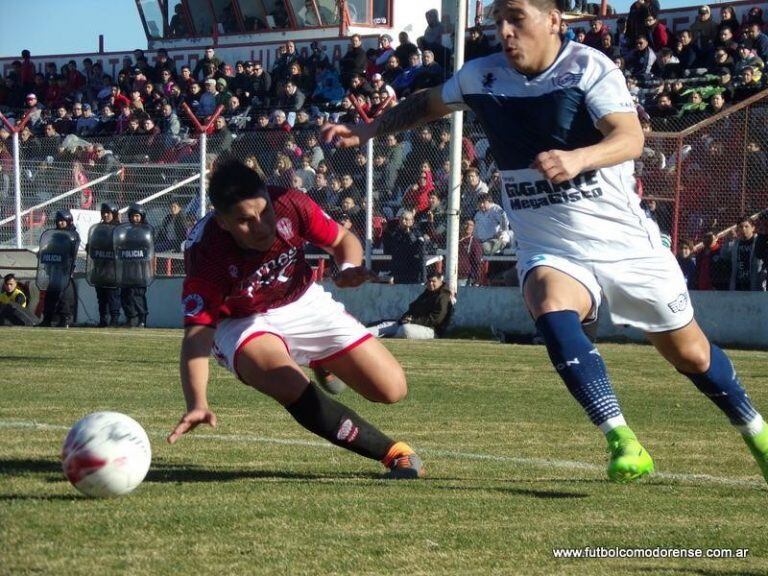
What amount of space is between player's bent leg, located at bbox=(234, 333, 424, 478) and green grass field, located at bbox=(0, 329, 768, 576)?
0.13 metres

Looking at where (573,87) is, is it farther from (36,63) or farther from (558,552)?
(36,63)

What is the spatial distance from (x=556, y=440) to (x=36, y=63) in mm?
30216

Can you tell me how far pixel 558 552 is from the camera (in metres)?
4.43

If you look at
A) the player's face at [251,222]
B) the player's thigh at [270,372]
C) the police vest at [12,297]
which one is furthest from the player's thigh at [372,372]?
the police vest at [12,297]

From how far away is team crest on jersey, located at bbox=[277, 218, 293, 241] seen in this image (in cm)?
627

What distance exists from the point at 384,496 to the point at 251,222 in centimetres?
136

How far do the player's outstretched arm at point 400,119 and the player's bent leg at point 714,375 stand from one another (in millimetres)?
1524

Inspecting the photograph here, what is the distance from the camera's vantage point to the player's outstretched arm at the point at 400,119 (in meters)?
6.44

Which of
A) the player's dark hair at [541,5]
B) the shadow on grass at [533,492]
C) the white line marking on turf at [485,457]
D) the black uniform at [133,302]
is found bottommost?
the black uniform at [133,302]

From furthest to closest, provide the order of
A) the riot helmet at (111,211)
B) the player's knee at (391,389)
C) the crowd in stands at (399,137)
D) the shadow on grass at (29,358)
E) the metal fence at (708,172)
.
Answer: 1. the riot helmet at (111,211)
2. the crowd in stands at (399,137)
3. the metal fence at (708,172)
4. the shadow on grass at (29,358)
5. the player's knee at (391,389)

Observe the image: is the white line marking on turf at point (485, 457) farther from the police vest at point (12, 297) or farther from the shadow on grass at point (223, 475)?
the police vest at point (12, 297)

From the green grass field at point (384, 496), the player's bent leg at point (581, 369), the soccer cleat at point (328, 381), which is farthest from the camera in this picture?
the soccer cleat at point (328, 381)

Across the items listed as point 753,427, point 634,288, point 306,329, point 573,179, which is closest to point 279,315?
point 306,329

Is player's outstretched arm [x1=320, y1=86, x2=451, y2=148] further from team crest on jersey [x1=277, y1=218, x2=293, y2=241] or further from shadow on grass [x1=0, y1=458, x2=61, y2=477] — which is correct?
shadow on grass [x1=0, y1=458, x2=61, y2=477]
